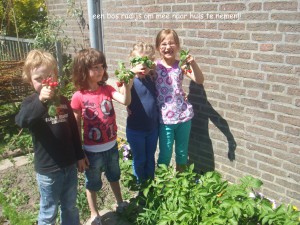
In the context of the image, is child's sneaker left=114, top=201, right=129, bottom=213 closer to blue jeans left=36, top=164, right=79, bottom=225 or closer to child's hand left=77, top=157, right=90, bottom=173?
blue jeans left=36, top=164, right=79, bottom=225

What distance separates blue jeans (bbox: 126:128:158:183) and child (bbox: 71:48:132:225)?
29cm

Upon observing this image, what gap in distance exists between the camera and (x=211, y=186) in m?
2.52

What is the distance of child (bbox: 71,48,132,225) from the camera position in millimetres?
2691

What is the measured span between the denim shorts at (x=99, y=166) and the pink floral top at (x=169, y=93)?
1.99 ft

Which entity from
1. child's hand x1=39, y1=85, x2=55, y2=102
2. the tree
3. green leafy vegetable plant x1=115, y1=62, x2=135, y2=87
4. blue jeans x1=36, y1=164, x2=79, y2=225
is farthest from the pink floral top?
the tree

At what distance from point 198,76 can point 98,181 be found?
4.32 ft

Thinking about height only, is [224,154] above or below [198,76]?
below

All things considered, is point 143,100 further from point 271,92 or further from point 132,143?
point 271,92

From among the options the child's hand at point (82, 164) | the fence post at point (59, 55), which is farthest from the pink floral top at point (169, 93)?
the fence post at point (59, 55)

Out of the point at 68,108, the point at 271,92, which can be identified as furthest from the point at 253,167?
the point at 68,108

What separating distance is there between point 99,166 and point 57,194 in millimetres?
444

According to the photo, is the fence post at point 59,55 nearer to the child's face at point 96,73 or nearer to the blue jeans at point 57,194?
the child's face at point 96,73

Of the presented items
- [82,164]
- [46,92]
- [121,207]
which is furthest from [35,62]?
[121,207]

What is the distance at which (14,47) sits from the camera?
662 centimetres
